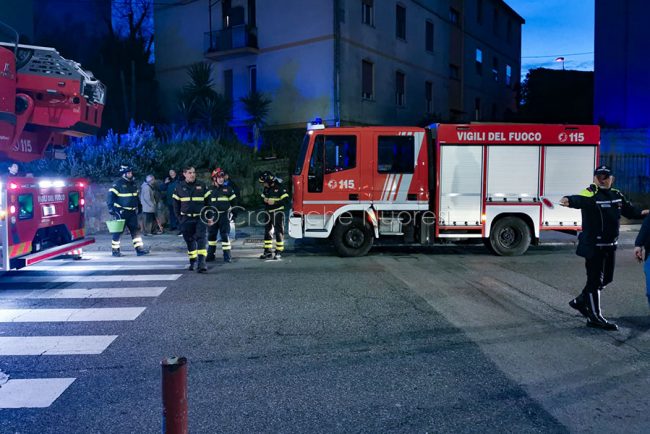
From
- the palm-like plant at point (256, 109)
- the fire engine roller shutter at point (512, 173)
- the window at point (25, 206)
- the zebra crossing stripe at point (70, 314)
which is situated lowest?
the zebra crossing stripe at point (70, 314)

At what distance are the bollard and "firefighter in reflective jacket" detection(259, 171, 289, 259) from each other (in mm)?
8326

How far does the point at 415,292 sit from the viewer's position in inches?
297

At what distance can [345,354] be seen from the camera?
4.98m

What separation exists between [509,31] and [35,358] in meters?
39.4

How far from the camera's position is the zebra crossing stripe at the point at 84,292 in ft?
24.3

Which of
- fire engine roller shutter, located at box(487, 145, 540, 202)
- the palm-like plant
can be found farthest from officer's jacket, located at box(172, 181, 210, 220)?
the palm-like plant

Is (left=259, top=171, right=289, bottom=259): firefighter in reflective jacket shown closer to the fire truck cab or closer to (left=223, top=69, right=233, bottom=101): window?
the fire truck cab

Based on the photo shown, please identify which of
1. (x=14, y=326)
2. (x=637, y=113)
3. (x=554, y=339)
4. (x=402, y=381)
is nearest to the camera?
(x=402, y=381)

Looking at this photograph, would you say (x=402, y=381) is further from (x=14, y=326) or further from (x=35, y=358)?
(x=14, y=326)

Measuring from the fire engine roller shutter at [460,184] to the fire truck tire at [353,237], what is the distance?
153cm

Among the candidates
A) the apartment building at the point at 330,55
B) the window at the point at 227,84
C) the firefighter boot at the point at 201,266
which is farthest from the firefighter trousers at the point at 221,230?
the window at the point at 227,84

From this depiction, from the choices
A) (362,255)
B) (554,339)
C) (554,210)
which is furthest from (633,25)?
(554,339)

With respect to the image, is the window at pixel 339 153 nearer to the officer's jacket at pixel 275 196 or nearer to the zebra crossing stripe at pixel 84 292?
the officer's jacket at pixel 275 196

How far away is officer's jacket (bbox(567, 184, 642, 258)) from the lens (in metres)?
5.82
